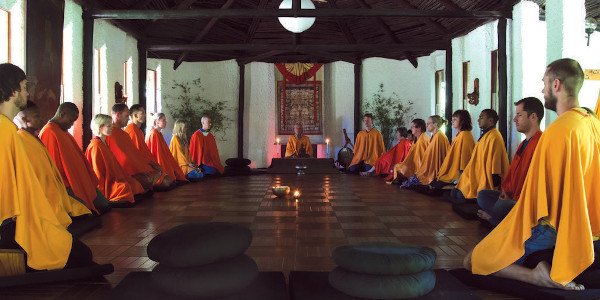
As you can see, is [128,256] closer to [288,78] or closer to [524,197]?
[524,197]

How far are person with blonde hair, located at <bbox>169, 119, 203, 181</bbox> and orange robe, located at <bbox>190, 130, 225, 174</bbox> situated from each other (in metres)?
0.74

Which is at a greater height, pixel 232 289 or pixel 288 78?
pixel 288 78

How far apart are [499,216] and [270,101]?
12500mm

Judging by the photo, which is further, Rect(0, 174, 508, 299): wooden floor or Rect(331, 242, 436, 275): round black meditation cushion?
Rect(0, 174, 508, 299): wooden floor

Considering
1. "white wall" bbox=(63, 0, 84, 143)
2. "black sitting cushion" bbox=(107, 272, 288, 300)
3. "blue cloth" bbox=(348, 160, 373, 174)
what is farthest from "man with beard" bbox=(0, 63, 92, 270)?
"blue cloth" bbox=(348, 160, 373, 174)

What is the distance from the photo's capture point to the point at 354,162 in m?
13.5

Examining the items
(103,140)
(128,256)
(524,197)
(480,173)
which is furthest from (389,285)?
(103,140)

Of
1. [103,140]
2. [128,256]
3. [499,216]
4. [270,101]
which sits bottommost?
[128,256]

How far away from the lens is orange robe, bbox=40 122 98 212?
5.99 metres

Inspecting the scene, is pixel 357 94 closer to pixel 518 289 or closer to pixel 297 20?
pixel 297 20

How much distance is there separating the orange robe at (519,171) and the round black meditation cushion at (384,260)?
107 inches

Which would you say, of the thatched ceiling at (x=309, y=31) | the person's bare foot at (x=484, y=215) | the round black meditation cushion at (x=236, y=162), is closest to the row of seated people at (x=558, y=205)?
the person's bare foot at (x=484, y=215)

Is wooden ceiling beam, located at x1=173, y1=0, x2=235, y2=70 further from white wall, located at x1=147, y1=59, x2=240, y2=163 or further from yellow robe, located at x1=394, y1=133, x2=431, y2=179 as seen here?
yellow robe, located at x1=394, y1=133, x2=431, y2=179

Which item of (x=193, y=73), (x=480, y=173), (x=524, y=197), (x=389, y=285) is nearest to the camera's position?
(x=389, y=285)
